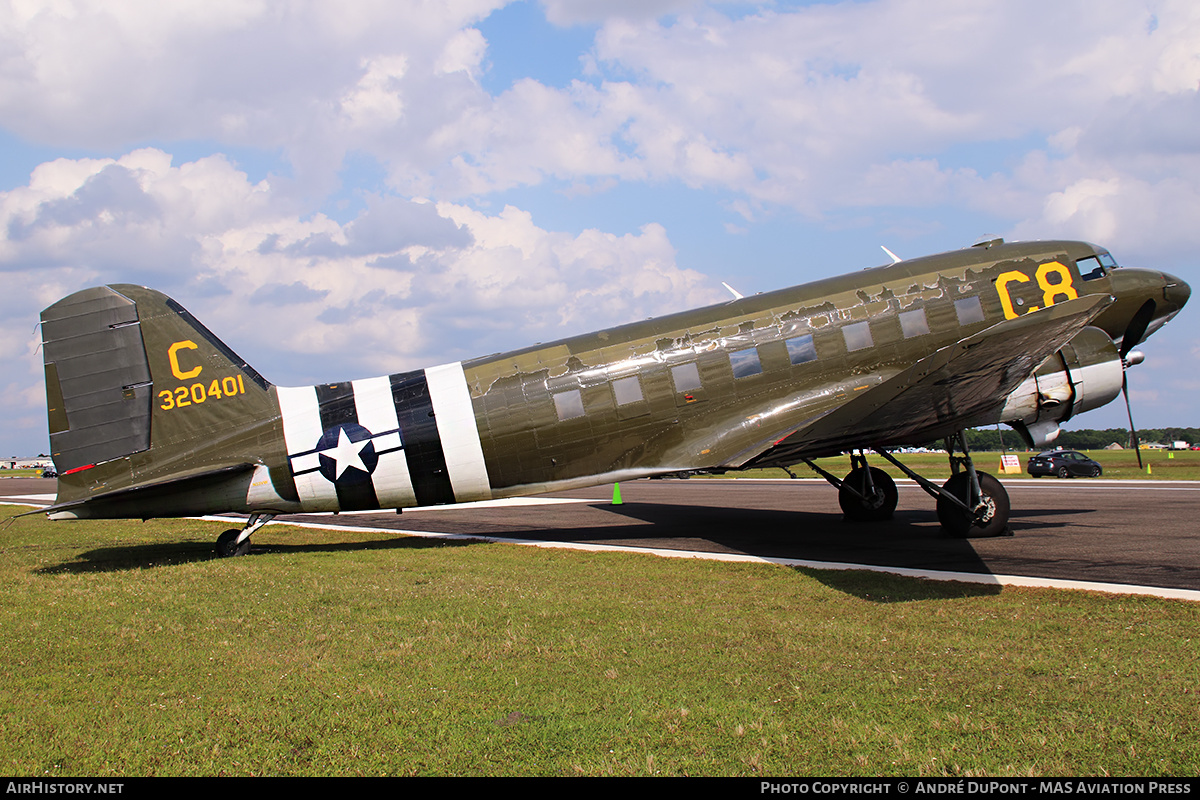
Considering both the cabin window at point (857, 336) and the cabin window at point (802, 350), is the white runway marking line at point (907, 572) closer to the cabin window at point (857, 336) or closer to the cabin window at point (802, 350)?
the cabin window at point (802, 350)

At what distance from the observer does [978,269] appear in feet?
51.6

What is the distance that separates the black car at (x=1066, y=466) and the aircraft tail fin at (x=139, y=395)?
46387 mm

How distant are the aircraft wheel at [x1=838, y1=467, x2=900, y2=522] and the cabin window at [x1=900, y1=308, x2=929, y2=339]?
4852mm

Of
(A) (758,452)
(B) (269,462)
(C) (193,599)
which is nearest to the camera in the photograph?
(C) (193,599)

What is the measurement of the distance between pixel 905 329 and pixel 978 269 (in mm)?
2125

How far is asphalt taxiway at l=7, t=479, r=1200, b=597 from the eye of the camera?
1253 cm

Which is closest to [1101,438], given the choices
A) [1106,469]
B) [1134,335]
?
[1106,469]

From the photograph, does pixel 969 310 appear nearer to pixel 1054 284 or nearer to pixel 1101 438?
pixel 1054 284

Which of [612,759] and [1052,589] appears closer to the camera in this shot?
[612,759]

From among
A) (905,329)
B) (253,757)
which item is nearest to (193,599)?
(253,757)

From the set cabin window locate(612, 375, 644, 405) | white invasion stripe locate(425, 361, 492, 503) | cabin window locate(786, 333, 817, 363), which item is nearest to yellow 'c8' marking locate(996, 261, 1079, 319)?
cabin window locate(786, 333, 817, 363)

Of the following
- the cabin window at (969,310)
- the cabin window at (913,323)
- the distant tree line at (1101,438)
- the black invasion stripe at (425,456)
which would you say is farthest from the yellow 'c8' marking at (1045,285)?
the distant tree line at (1101,438)

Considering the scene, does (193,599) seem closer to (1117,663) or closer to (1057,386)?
(1117,663)

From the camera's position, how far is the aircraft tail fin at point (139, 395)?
14.4m
